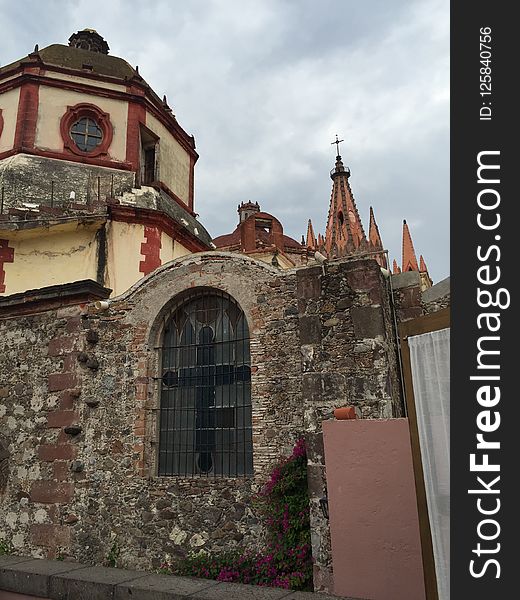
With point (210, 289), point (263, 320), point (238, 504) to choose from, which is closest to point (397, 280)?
point (263, 320)

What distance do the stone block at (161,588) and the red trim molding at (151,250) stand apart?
23.7ft

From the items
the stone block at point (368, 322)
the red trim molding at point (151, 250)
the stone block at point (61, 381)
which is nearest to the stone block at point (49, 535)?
the stone block at point (61, 381)

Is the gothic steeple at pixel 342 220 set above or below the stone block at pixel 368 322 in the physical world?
above

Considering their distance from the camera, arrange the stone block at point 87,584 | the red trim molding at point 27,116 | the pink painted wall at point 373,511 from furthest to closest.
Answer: the red trim molding at point 27,116 < the stone block at point 87,584 < the pink painted wall at point 373,511

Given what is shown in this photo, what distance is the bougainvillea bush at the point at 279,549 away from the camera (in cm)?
555

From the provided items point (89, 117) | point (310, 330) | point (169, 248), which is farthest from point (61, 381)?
point (89, 117)

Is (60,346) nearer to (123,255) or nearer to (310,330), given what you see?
(310,330)

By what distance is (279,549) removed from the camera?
227 inches

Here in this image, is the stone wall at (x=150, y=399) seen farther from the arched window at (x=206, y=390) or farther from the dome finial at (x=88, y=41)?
the dome finial at (x=88, y=41)

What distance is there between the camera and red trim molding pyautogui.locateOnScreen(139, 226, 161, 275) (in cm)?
1174

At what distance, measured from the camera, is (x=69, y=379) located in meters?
7.43

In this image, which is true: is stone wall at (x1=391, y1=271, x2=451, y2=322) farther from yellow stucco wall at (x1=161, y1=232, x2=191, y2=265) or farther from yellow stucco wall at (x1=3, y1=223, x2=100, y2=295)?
yellow stucco wall at (x1=3, y1=223, x2=100, y2=295)

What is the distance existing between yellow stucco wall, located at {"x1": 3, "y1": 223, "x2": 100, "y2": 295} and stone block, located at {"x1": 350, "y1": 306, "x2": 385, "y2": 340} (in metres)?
7.20

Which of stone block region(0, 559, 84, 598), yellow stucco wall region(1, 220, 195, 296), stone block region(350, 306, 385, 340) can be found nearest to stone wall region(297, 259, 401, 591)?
stone block region(350, 306, 385, 340)
